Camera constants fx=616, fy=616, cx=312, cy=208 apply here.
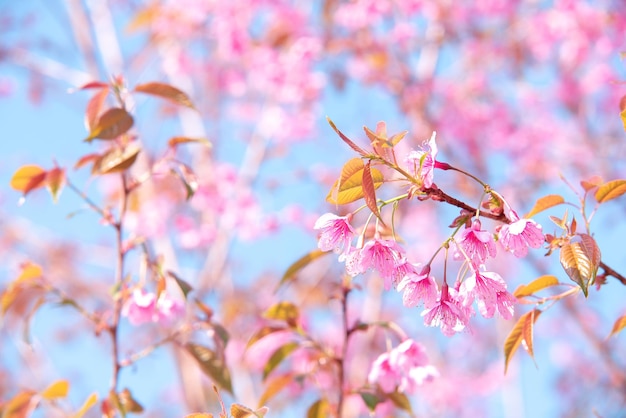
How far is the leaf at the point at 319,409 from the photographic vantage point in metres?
1.28

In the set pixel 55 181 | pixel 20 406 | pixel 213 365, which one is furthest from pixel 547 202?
pixel 20 406

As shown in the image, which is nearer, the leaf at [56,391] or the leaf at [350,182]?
the leaf at [350,182]

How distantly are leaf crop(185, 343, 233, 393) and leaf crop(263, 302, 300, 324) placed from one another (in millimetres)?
135

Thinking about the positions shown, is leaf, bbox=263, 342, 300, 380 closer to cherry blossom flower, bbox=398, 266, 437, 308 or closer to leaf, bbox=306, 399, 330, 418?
leaf, bbox=306, 399, 330, 418

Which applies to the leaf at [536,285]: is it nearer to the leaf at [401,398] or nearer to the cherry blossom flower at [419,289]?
the cherry blossom flower at [419,289]

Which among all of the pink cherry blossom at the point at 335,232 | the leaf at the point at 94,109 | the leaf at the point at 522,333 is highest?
the leaf at the point at 94,109

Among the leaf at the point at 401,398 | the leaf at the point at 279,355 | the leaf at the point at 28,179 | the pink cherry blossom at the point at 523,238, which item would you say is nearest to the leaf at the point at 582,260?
the pink cherry blossom at the point at 523,238

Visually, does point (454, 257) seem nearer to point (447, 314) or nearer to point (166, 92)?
point (447, 314)

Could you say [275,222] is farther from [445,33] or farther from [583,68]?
[583,68]

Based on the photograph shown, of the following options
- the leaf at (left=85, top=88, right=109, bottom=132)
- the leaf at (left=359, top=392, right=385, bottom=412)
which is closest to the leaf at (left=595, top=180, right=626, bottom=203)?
the leaf at (left=359, top=392, right=385, bottom=412)

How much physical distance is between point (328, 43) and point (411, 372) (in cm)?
383

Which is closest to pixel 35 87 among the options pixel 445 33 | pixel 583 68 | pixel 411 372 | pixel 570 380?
pixel 445 33

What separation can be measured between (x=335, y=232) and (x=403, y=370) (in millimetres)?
418

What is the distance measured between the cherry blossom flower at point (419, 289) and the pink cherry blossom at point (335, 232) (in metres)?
0.10
